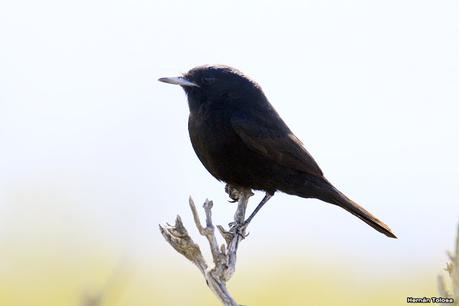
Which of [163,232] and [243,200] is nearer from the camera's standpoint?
[163,232]

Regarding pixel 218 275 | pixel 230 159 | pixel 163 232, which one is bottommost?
pixel 218 275

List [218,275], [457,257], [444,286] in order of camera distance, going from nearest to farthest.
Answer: [457,257]
[444,286]
[218,275]

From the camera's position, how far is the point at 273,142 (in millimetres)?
6312

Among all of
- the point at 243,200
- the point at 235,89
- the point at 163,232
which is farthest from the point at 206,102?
the point at 163,232

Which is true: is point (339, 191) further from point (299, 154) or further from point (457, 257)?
point (457, 257)

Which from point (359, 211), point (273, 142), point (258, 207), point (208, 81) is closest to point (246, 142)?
point (273, 142)

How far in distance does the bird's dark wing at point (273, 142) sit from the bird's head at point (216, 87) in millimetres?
227

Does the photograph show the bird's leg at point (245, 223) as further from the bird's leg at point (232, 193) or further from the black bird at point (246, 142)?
the bird's leg at point (232, 193)

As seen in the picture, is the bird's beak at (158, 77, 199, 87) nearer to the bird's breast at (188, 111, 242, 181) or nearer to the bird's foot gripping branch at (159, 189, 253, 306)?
the bird's breast at (188, 111, 242, 181)

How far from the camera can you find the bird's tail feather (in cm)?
611

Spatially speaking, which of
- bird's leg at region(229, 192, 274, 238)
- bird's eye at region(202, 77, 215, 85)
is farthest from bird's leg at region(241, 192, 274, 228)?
bird's eye at region(202, 77, 215, 85)

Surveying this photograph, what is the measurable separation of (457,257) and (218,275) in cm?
243

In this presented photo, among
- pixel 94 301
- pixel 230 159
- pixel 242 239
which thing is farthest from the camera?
pixel 230 159

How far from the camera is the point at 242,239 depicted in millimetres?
5461
